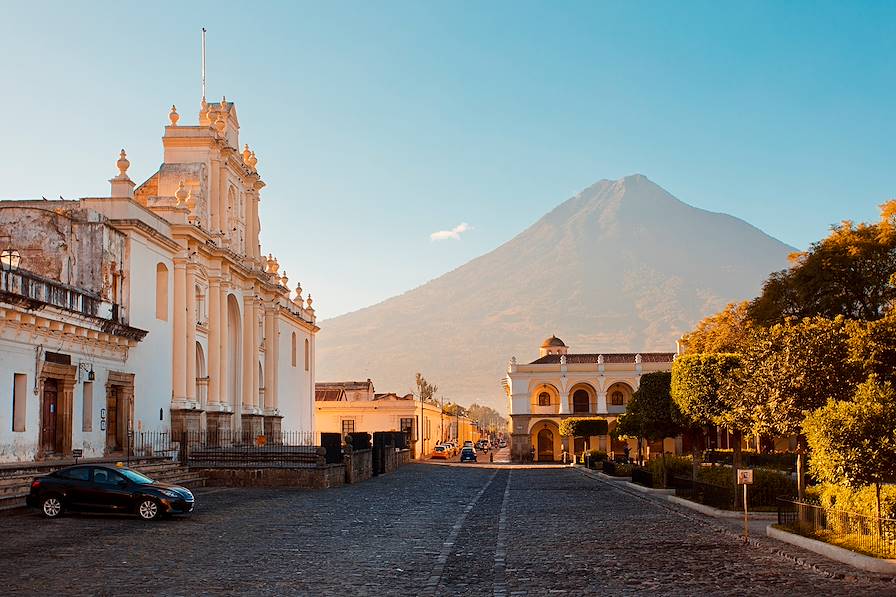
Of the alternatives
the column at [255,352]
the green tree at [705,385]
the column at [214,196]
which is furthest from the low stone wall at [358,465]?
the green tree at [705,385]

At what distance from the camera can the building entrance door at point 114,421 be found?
3397cm

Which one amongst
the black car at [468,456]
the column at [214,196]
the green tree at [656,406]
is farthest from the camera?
the black car at [468,456]

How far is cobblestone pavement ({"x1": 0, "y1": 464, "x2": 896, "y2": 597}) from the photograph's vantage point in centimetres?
1280

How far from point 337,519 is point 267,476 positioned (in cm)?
1309

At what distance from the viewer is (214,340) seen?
1779 inches

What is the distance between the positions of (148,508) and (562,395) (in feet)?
213

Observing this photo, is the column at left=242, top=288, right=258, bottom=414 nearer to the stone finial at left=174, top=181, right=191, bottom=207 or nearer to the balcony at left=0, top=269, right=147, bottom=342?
the stone finial at left=174, top=181, right=191, bottom=207

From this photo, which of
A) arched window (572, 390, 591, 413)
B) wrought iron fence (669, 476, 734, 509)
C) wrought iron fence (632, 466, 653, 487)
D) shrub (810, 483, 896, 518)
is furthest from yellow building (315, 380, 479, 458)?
shrub (810, 483, 896, 518)

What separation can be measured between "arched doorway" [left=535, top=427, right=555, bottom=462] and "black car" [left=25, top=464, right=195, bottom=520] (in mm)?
66780

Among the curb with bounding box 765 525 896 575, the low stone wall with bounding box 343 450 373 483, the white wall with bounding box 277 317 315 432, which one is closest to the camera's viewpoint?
the curb with bounding box 765 525 896 575

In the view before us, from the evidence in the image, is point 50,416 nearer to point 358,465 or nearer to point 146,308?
point 146,308

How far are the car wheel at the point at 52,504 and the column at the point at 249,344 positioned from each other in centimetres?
3061

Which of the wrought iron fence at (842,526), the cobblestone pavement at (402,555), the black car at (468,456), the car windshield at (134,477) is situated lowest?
Result: the black car at (468,456)

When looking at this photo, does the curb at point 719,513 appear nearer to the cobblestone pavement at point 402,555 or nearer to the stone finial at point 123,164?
the cobblestone pavement at point 402,555
